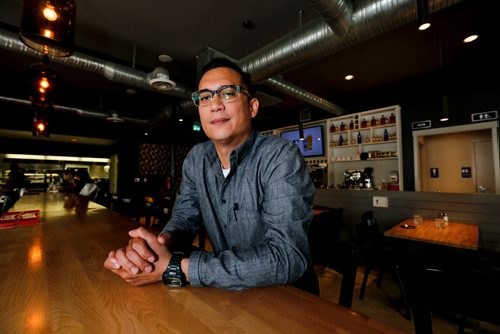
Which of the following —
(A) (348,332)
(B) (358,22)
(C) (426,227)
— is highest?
(B) (358,22)

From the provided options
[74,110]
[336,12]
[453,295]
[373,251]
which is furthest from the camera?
[74,110]

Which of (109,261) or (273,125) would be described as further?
(273,125)

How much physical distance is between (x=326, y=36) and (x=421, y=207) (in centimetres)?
291

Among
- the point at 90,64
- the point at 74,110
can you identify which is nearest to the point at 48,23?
the point at 90,64

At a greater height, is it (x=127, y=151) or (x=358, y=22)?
(x=358, y=22)

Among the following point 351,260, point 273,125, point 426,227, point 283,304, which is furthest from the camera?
point 273,125

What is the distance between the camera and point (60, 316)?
60 cm

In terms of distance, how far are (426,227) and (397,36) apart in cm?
284

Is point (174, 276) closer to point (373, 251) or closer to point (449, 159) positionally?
point (373, 251)

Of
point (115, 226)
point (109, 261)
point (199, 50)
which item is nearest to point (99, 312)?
point (109, 261)

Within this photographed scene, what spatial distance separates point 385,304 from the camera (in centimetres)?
258

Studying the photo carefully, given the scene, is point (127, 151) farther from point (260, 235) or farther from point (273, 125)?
point (260, 235)

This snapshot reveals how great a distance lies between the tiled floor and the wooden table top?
76cm

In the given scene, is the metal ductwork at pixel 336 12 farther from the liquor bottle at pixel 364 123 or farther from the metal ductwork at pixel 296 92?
the liquor bottle at pixel 364 123
